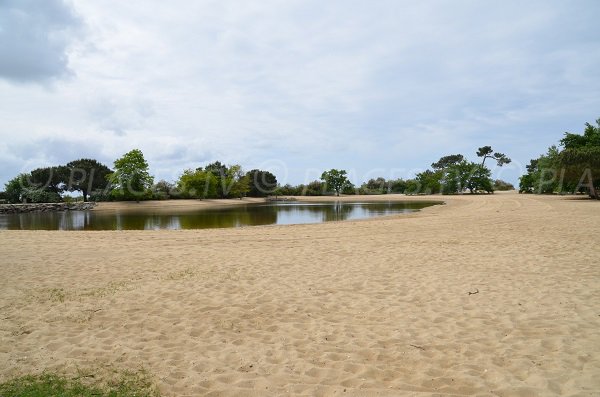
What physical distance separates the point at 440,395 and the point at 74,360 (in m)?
4.12

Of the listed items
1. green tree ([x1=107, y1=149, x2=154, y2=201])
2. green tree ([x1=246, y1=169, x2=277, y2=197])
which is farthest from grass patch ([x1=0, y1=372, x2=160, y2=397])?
green tree ([x1=246, y1=169, x2=277, y2=197])

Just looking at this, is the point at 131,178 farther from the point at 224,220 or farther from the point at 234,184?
the point at 224,220

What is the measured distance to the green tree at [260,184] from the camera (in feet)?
285

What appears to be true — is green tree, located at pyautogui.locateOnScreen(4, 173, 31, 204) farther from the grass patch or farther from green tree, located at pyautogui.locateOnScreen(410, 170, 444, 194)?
green tree, located at pyautogui.locateOnScreen(410, 170, 444, 194)

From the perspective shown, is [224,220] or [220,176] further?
[220,176]

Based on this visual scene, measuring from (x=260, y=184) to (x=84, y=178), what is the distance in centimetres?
3706

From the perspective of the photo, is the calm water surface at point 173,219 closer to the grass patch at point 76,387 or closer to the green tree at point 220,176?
the grass patch at point 76,387

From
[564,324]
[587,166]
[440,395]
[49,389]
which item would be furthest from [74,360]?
[587,166]

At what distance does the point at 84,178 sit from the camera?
216ft

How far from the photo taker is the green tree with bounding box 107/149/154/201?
58.2 m

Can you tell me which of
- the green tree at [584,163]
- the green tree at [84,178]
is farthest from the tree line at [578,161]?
the green tree at [84,178]

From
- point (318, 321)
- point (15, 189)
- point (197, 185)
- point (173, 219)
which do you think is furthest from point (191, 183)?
point (318, 321)

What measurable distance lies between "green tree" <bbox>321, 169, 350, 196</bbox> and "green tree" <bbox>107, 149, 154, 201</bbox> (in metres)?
48.7

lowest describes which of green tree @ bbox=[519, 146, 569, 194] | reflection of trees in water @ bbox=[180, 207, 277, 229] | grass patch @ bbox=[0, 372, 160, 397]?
grass patch @ bbox=[0, 372, 160, 397]
